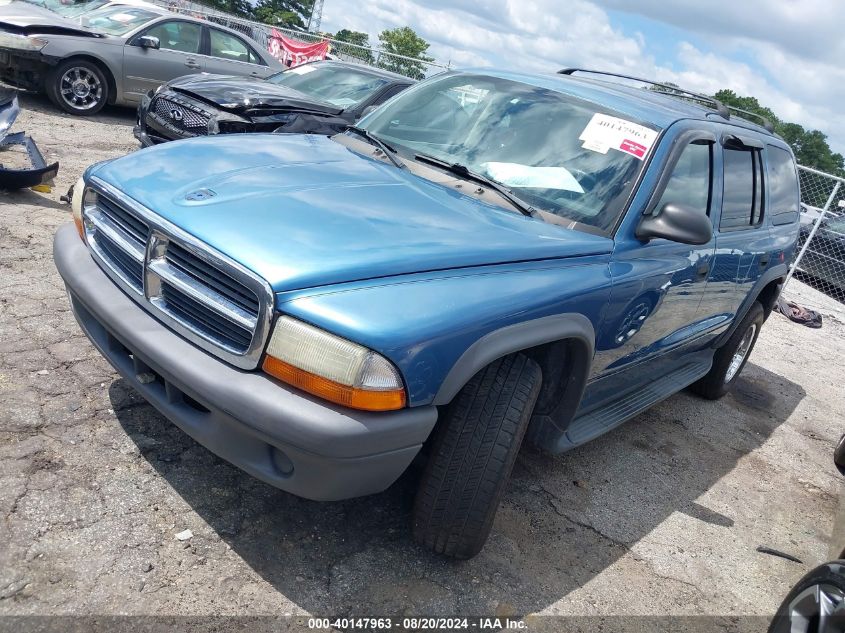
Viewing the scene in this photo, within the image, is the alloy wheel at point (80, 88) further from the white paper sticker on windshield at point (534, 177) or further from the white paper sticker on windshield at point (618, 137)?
the white paper sticker on windshield at point (618, 137)

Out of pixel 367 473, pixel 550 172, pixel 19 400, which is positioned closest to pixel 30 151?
pixel 19 400

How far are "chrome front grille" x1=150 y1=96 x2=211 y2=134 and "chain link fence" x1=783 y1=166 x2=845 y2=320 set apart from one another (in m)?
8.25

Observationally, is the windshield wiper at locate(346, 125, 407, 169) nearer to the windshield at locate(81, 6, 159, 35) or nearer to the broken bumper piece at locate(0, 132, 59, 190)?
the broken bumper piece at locate(0, 132, 59, 190)

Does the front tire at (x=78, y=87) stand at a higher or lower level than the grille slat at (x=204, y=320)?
lower

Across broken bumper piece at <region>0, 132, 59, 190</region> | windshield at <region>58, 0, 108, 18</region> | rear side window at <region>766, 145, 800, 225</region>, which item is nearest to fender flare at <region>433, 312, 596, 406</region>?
rear side window at <region>766, 145, 800, 225</region>

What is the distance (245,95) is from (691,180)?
4699mm

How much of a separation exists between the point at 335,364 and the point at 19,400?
5.92 ft

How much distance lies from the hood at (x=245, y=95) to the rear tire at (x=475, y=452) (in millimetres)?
4989

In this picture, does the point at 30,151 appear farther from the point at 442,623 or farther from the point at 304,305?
the point at 442,623

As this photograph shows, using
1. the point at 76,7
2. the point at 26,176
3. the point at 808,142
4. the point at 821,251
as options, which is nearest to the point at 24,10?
the point at 76,7

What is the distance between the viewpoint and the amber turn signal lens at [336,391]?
2.16 metres

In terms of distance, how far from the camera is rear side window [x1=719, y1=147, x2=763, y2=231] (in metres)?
4.04

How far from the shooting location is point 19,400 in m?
3.11

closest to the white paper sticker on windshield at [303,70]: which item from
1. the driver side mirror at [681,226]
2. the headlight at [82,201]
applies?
the headlight at [82,201]
